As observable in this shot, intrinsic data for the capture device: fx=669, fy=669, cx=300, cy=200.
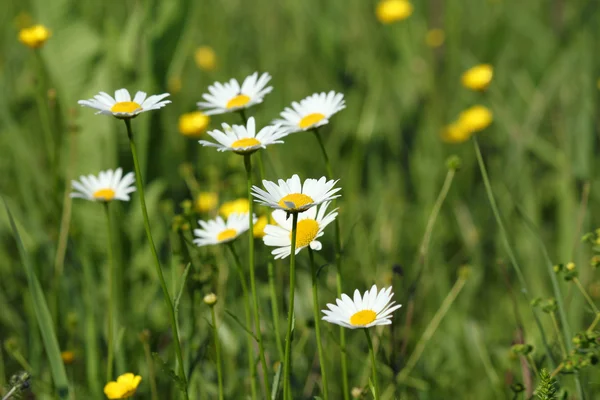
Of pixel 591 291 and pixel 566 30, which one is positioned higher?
pixel 566 30

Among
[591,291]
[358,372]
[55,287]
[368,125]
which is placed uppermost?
[368,125]

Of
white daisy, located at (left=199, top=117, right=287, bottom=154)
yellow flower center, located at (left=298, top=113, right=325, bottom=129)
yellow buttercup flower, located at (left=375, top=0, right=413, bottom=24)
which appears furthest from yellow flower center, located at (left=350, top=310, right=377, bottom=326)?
yellow buttercup flower, located at (left=375, top=0, right=413, bottom=24)

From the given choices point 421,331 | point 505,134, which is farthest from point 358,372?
point 505,134

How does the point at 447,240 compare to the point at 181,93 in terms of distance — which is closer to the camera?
the point at 447,240

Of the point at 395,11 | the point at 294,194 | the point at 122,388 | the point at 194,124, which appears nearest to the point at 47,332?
the point at 122,388

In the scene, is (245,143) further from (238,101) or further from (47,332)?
(47,332)

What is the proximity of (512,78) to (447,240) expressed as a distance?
2.75 ft

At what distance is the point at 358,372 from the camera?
4.80 feet

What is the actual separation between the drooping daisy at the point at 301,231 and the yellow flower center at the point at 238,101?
24cm

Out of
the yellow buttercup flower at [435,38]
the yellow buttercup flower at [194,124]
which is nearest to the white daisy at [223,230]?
the yellow buttercup flower at [194,124]

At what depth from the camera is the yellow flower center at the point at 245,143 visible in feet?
3.09

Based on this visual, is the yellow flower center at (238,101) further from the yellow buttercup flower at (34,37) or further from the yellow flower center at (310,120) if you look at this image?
the yellow buttercup flower at (34,37)

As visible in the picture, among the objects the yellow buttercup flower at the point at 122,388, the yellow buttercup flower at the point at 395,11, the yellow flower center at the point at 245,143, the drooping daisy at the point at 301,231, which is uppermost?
the yellow buttercup flower at the point at 395,11

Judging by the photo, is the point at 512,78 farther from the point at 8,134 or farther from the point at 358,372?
the point at 8,134
